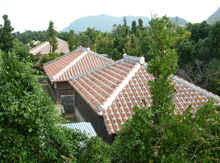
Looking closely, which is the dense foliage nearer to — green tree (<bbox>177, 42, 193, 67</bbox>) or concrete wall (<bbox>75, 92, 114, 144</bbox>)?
concrete wall (<bbox>75, 92, 114, 144</bbox>)

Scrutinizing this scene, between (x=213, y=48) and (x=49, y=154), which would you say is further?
(x=213, y=48)

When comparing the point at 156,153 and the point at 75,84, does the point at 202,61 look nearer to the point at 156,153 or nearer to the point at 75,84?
the point at 75,84

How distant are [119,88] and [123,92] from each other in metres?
0.26

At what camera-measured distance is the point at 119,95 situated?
8641mm

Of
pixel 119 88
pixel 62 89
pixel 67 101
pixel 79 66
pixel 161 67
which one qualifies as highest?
pixel 161 67

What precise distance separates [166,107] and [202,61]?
14320 mm

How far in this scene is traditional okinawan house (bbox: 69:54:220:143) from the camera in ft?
25.7

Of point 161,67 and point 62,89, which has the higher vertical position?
point 161,67

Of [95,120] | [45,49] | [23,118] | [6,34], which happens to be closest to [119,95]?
[95,120]

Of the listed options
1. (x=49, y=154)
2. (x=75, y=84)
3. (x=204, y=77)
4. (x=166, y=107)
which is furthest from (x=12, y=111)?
(x=204, y=77)

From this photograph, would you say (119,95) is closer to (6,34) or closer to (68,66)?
(68,66)

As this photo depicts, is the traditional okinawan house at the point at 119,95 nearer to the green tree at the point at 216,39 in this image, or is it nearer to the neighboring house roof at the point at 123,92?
the neighboring house roof at the point at 123,92

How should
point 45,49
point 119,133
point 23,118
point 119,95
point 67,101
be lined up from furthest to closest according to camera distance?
point 45,49 → point 67,101 → point 119,95 → point 119,133 → point 23,118

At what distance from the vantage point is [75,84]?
1234 centimetres
